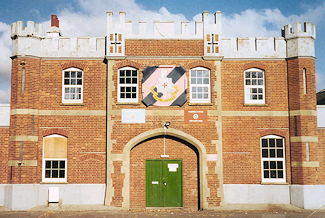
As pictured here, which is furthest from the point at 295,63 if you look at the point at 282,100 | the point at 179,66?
the point at 179,66

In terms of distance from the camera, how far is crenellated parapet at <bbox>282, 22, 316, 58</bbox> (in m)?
14.0

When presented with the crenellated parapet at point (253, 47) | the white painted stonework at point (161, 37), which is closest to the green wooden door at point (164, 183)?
the white painted stonework at point (161, 37)

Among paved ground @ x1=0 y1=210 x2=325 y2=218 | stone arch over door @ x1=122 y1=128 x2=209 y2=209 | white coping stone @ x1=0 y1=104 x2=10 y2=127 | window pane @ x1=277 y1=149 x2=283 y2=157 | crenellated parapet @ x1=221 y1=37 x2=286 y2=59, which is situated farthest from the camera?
crenellated parapet @ x1=221 y1=37 x2=286 y2=59

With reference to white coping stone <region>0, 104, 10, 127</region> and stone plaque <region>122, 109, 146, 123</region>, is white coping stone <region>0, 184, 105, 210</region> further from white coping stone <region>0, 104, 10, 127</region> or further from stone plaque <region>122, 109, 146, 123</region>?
stone plaque <region>122, 109, 146, 123</region>

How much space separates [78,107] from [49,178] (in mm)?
3535

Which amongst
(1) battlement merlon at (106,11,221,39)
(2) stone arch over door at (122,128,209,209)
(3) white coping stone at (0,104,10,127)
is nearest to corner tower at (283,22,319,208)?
(1) battlement merlon at (106,11,221,39)

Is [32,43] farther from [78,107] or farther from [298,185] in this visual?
[298,185]

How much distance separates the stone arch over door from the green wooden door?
95cm

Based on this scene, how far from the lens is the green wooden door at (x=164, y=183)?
44.7 ft

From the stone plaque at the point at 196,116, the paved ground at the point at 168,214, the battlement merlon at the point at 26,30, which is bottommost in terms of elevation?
the paved ground at the point at 168,214

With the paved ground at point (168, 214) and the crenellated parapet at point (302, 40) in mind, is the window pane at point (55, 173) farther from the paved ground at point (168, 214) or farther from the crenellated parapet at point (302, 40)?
the crenellated parapet at point (302, 40)

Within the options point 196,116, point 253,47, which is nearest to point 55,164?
point 196,116

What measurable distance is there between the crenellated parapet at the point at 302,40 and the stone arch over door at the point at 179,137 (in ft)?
20.6

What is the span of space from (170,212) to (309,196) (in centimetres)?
625
